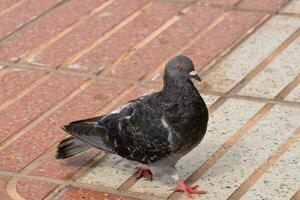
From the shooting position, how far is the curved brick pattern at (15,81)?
685 cm

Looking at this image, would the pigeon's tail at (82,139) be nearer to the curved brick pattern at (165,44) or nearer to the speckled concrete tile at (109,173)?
the speckled concrete tile at (109,173)

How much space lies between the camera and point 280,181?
558cm

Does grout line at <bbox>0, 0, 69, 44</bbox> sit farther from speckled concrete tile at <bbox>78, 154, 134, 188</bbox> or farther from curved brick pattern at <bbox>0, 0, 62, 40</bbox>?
speckled concrete tile at <bbox>78, 154, 134, 188</bbox>

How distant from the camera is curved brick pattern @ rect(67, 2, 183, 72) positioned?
7.24m

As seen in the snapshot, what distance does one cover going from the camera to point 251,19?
25.5ft

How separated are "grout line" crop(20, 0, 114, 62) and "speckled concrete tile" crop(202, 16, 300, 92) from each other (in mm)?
1388

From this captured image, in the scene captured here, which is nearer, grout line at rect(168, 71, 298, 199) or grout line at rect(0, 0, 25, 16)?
grout line at rect(168, 71, 298, 199)

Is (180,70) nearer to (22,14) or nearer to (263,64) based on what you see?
(263,64)

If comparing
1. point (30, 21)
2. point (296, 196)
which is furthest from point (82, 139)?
point (30, 21)

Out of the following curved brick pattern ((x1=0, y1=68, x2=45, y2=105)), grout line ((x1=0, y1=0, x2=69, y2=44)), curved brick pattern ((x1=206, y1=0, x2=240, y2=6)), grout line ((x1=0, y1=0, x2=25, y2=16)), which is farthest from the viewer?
grout line ((x1=0, y1=0, x2=25, y2=16))

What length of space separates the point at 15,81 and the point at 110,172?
1525 millimetres

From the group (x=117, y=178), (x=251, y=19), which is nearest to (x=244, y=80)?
(x=251, y=19)

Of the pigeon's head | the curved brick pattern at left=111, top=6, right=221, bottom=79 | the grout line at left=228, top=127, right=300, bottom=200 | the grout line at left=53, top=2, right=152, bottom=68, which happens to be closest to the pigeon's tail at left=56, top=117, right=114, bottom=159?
the pigeon's head

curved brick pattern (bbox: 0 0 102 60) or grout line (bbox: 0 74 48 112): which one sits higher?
curved brick pattern (bbox: 0 0 102 60)
